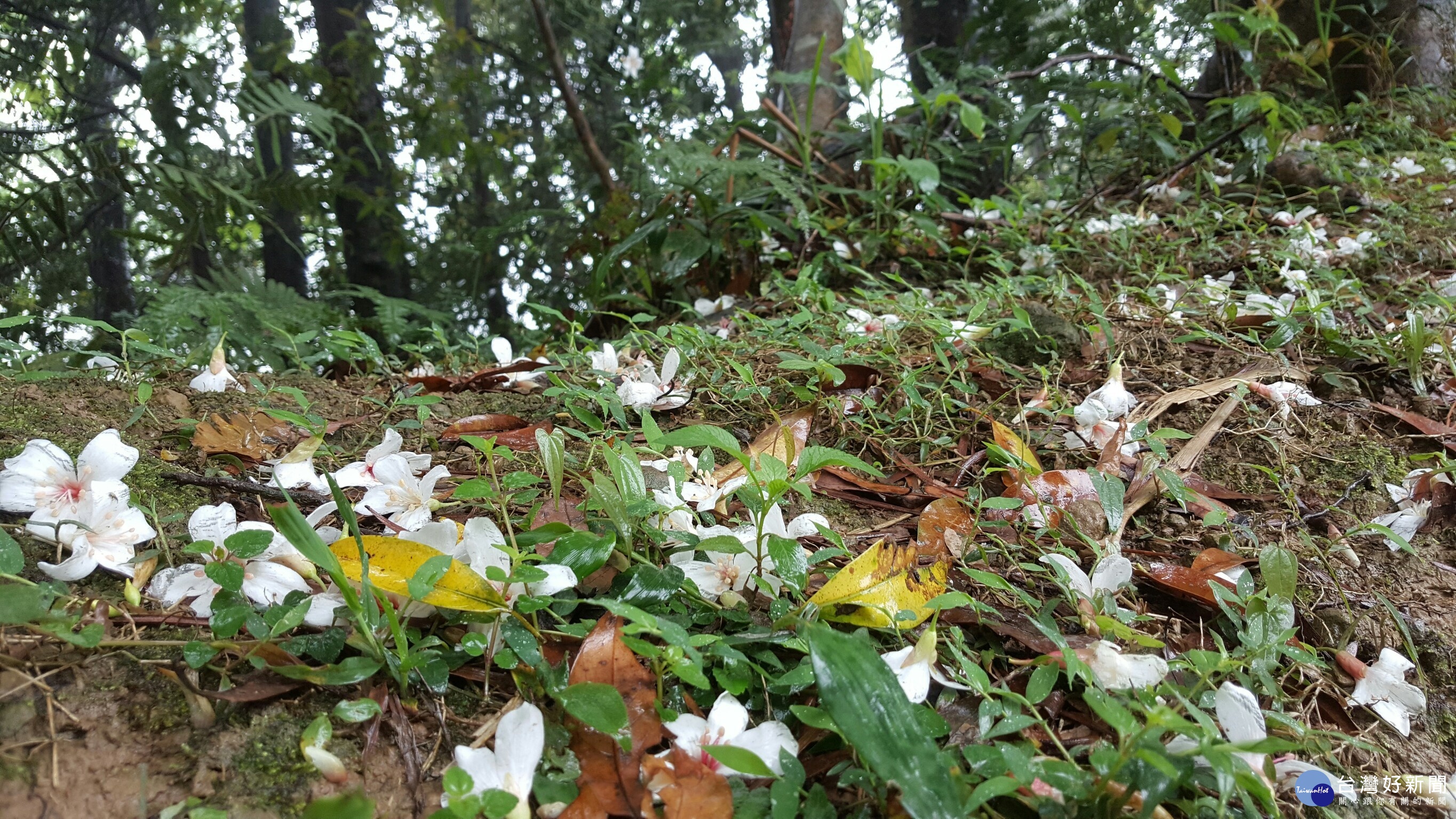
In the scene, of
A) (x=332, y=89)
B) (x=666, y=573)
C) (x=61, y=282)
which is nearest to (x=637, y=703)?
(x=666, y=573)

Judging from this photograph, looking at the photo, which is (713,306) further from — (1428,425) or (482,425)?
(1428,425)

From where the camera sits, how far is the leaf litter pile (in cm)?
73

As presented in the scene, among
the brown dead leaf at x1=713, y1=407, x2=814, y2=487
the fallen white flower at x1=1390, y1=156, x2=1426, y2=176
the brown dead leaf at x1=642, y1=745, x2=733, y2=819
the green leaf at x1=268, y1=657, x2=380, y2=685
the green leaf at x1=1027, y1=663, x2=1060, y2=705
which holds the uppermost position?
the fallen white flower at x1=1390, y1=156, x2=1426, y2=176

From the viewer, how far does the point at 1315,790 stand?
80cm

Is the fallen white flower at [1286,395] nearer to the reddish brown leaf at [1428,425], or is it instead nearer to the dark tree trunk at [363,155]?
the reddish brown leaf at [1428,425]

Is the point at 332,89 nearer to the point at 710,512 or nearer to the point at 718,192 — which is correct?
the point at 718,192

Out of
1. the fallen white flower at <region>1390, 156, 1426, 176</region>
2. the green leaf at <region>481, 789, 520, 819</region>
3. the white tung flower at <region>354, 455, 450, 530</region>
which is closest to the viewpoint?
the green leaf at <region>481, 789, 520, 819</region>

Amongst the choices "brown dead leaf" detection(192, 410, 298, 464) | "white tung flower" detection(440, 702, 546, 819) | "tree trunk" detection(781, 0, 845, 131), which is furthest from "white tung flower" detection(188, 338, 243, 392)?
"tree trunk" detection(781, 0, 845, 131)

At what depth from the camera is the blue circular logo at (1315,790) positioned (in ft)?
2.62

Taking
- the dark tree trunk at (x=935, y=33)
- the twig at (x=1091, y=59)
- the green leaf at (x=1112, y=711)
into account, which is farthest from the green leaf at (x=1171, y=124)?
the green leaf at (x=1112, y=711)

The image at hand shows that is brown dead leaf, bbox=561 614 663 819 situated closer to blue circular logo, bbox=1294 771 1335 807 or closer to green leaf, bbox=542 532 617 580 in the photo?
green leaf, bbox=542 532 617 580

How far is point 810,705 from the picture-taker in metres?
0.86

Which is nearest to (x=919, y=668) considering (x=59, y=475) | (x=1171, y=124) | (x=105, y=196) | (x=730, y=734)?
(x=730, y=734)

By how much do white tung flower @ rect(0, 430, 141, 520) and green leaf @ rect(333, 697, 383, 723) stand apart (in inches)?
19.1
